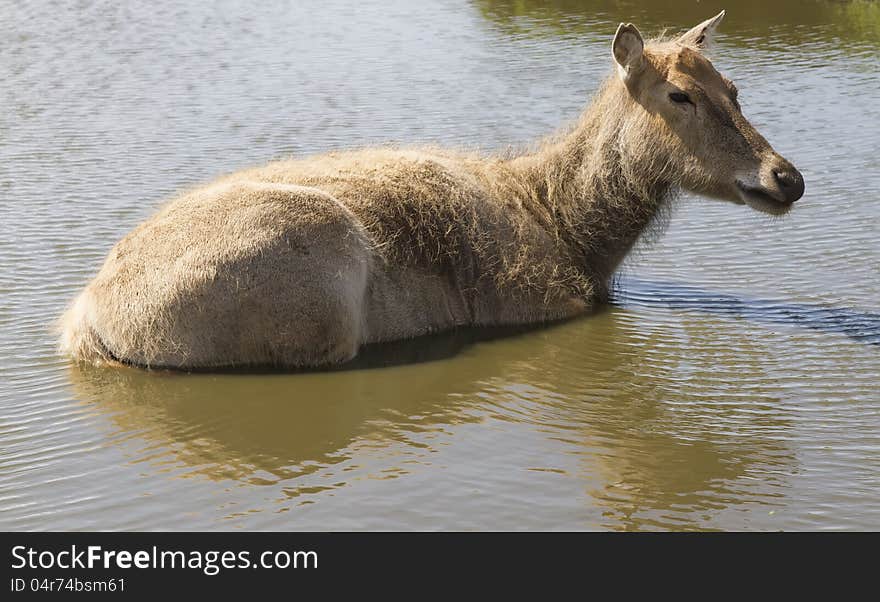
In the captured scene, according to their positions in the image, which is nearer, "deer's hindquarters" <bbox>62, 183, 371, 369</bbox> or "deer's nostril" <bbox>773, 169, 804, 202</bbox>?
"deer's hindquarters" <bbox>62, 183, 371, 369</bbox>

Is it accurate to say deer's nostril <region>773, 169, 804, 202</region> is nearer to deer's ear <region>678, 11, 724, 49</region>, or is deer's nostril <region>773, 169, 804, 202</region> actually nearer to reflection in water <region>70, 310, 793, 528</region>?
reflection in water <region>70, 310, 793, 528</region>

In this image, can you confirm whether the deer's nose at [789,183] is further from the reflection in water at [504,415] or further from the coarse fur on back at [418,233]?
the reflection in water at [504,415]

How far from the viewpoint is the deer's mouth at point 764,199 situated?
8.01m

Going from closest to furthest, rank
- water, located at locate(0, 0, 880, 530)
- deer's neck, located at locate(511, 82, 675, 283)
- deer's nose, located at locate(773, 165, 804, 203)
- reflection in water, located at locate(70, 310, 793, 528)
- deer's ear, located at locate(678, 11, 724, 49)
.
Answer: water, located at locate(0, 0, 880, 530)
reflection in water, located at locate(70, 310, 793, 528)
deer's nose, located at locate(773, 165, 804, 203)
deer's neck, located at locate(511, 82, 675, 283)
deer's ear, located at locate(678, 11, 724, 49)

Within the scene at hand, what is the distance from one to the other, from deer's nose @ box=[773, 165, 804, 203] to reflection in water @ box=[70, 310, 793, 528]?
1.07m

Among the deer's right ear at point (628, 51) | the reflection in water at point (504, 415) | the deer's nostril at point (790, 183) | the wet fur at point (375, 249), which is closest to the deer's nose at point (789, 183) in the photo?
the deer's nostril at point (790, 183)

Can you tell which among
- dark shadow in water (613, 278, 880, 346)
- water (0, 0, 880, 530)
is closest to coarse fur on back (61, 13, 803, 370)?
water (0, 0, 880, 530)

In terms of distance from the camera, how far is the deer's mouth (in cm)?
801

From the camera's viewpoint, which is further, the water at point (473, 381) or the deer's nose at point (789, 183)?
the deer's nose at point (789, 183)

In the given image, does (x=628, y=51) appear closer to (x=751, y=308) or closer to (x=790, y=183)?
(x=790, y=183)

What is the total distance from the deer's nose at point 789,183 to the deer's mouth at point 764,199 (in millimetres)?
40

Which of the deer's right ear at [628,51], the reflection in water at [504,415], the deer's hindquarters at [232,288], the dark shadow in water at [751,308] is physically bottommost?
the reflection in water at [504,415]

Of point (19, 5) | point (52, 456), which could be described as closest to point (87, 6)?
point (19, 5)

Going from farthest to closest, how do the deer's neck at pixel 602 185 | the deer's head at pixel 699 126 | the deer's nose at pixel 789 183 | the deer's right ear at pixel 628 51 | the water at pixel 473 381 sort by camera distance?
the deer's neck at pixel 602 185
the deer's right ear at pixel 628 51
the deer's head at pixel 699 126
the deer's nose at pixel 789 183
the water at pixel 473 381
